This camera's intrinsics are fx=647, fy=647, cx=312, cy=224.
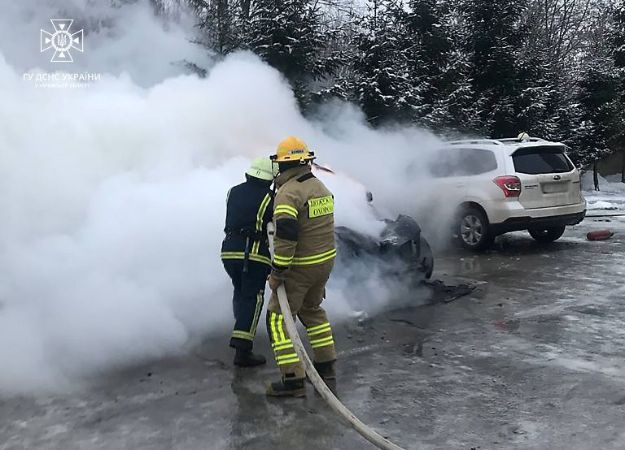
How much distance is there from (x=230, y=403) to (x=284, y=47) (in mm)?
9745

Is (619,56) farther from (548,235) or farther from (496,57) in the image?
(548,235)

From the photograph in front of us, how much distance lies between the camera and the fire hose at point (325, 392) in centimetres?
367

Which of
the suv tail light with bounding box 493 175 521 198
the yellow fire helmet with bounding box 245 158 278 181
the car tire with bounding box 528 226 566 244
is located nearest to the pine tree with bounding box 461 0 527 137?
the car tire with bounding box 528 226 566 244

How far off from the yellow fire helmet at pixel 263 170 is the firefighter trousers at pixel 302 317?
0.88 m

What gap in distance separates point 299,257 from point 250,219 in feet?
2.19

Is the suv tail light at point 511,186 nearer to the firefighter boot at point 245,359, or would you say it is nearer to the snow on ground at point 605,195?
the firefighter boot at point 245,359

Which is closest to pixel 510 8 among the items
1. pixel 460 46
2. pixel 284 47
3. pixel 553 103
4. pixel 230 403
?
pixel 460 46

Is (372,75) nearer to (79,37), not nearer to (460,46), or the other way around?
(460,46)

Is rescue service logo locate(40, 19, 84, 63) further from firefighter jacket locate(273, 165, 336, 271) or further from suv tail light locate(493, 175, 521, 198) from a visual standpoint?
suv tail light locate(493, 175, 521, 198)

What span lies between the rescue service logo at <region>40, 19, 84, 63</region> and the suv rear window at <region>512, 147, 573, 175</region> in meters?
6.56

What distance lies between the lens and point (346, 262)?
22.6 feet

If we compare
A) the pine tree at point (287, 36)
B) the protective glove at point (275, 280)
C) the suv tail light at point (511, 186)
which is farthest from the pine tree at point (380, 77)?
the protective glove at point (275, 280)

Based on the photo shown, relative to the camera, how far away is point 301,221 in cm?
477

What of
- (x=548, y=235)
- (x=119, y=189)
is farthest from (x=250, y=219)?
(x=548, y=235)
